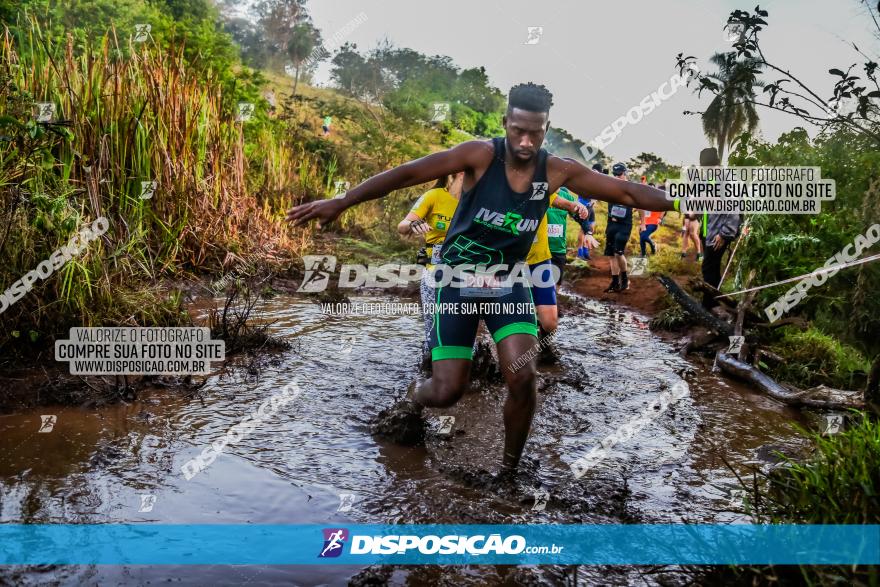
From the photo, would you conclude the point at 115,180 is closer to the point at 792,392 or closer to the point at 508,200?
the point at 508,200

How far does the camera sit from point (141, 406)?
4895 mm

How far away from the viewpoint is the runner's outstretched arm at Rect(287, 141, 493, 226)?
3.63 metres

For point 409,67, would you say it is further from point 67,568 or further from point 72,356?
point 67,568

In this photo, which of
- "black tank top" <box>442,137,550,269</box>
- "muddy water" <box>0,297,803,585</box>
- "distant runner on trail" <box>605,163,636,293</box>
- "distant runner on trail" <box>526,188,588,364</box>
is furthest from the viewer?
"distant runner on trail" <box>605,163,636,293</box>

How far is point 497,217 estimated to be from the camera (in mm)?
3727

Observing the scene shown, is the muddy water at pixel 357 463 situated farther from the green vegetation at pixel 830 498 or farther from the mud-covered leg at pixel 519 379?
the green vegetation at pixel 830 498

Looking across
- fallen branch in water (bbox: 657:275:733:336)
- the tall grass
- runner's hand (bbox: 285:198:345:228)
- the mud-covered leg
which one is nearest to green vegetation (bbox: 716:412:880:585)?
the mud-covered leg

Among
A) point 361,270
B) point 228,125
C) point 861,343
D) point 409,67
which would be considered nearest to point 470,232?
point 861,343

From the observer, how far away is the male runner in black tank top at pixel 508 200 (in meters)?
3.71

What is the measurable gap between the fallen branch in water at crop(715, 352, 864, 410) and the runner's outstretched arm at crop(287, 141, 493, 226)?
3.55 metres

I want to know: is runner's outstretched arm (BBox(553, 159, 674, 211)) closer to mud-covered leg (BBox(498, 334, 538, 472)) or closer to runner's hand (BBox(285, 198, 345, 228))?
mud-covered leg (BBox(498, 334, 538, 472))

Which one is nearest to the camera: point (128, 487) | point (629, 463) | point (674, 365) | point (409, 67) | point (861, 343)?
point (128, 487)

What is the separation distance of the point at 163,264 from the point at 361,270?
430cm

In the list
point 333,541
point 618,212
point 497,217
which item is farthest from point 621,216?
point 333,541
